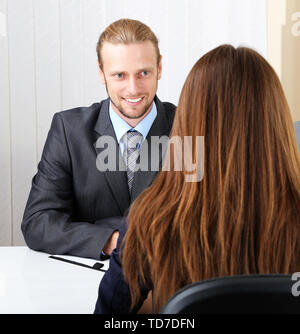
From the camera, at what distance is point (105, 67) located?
189 cm

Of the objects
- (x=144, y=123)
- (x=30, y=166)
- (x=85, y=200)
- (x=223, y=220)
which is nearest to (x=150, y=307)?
(x=223, y=220)

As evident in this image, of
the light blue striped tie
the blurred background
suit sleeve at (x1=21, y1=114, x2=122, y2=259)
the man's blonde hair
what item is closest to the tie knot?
the light blue striped tie

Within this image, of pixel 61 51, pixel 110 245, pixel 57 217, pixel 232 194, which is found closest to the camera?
pixel 232 194

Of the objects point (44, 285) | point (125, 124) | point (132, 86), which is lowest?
point (44, 285)

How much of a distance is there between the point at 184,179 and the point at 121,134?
1.04m

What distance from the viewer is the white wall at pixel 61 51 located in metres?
2.65

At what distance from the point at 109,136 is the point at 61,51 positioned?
105cm

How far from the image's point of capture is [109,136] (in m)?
1.85

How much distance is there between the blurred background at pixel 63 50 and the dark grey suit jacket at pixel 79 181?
31.1 inches

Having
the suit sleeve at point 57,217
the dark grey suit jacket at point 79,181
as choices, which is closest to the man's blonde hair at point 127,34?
the dark grey suit jacket at point 79,181

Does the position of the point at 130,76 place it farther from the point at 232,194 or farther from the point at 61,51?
the point at 232,194

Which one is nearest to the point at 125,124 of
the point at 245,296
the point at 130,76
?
the point at 130,76

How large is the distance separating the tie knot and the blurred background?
0.92 metres

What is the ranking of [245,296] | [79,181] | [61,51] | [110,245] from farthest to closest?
1. [61,51]
2. [79,181]
3. [110,245]
4. [245,296]
